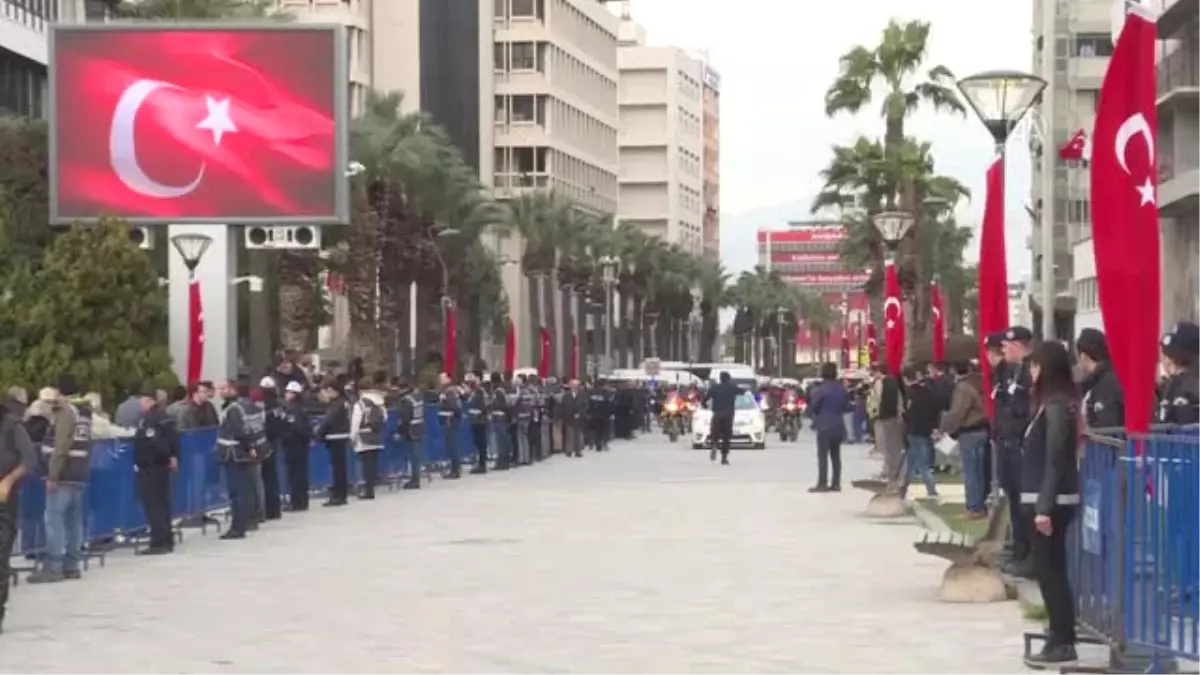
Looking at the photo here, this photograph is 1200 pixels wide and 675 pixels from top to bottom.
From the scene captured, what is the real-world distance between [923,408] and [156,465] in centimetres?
1062

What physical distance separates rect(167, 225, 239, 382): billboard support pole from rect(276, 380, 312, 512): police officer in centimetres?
1427

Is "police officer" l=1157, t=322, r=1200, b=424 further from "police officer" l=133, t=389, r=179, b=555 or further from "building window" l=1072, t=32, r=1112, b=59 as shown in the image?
"building window" l=1072, t=32, r=1112, b=59

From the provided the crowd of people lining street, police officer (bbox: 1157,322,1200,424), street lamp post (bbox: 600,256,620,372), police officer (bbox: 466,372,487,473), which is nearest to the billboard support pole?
the crowd of people lining street

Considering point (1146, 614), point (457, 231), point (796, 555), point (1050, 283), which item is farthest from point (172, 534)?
point (457, 231)

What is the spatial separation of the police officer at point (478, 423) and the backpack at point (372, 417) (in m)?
9.98

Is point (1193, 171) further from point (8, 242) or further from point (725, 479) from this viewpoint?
point (8, 242)

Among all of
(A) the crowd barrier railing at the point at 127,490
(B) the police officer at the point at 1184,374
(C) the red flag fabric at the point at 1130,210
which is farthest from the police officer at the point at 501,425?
(C) the red flag fabric at the point at 1130,210

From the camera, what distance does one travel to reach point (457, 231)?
75125 mm

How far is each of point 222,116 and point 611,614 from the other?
28.9m

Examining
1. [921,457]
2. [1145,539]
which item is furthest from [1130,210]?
[921,457]

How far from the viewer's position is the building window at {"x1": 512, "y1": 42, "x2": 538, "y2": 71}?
12769cm

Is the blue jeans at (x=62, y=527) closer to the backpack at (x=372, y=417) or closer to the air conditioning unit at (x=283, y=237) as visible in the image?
the backpack at (x=372, y=417)

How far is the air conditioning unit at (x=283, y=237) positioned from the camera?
45781 millimetres

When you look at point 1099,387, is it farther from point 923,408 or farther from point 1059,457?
point 923,408
